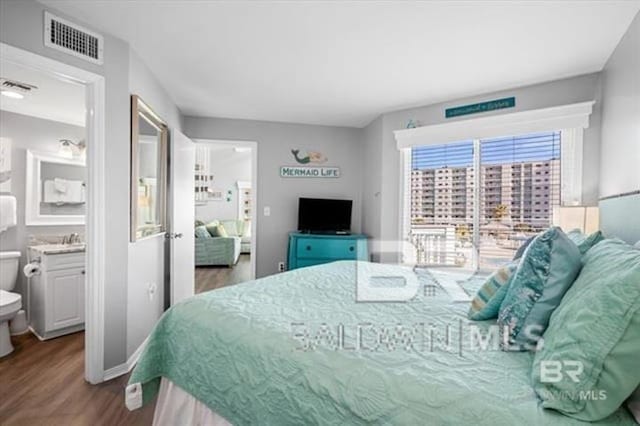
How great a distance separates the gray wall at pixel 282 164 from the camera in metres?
4.22

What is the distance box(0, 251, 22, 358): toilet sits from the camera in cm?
251

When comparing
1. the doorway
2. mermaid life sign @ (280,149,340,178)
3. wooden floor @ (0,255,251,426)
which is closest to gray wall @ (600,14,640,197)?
mermaid life sign @ (280,149,340,178)

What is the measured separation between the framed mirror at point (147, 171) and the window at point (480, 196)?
269cm

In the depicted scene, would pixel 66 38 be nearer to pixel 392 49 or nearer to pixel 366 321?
pixel 392 49

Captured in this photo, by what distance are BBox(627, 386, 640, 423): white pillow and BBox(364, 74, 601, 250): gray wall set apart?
242cm

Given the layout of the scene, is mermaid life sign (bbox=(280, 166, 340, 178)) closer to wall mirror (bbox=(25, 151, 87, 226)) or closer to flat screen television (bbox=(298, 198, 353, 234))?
flat screen television (bbox=(298, 198, 353, 234))

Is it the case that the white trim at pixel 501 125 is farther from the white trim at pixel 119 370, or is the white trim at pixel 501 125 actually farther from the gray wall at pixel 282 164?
the white trim at pixel 119 370

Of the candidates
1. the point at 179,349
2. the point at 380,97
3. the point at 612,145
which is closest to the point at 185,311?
the point at 179,349

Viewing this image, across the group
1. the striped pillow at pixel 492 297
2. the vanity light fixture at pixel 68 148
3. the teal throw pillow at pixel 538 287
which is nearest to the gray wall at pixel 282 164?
the vanity light fixture at pixel 68 148

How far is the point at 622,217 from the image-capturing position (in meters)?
1.69

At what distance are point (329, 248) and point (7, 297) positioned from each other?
301cm

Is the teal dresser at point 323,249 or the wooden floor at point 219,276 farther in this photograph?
the wooden floor at point 219,276

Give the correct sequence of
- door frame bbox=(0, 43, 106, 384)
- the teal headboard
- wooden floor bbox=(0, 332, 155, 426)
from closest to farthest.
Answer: the teal headboard → wooden floor bbox=(0, 332, 155, 426) → door frame bbox=(0, 43, 106, 384)

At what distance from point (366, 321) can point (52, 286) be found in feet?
9.99
